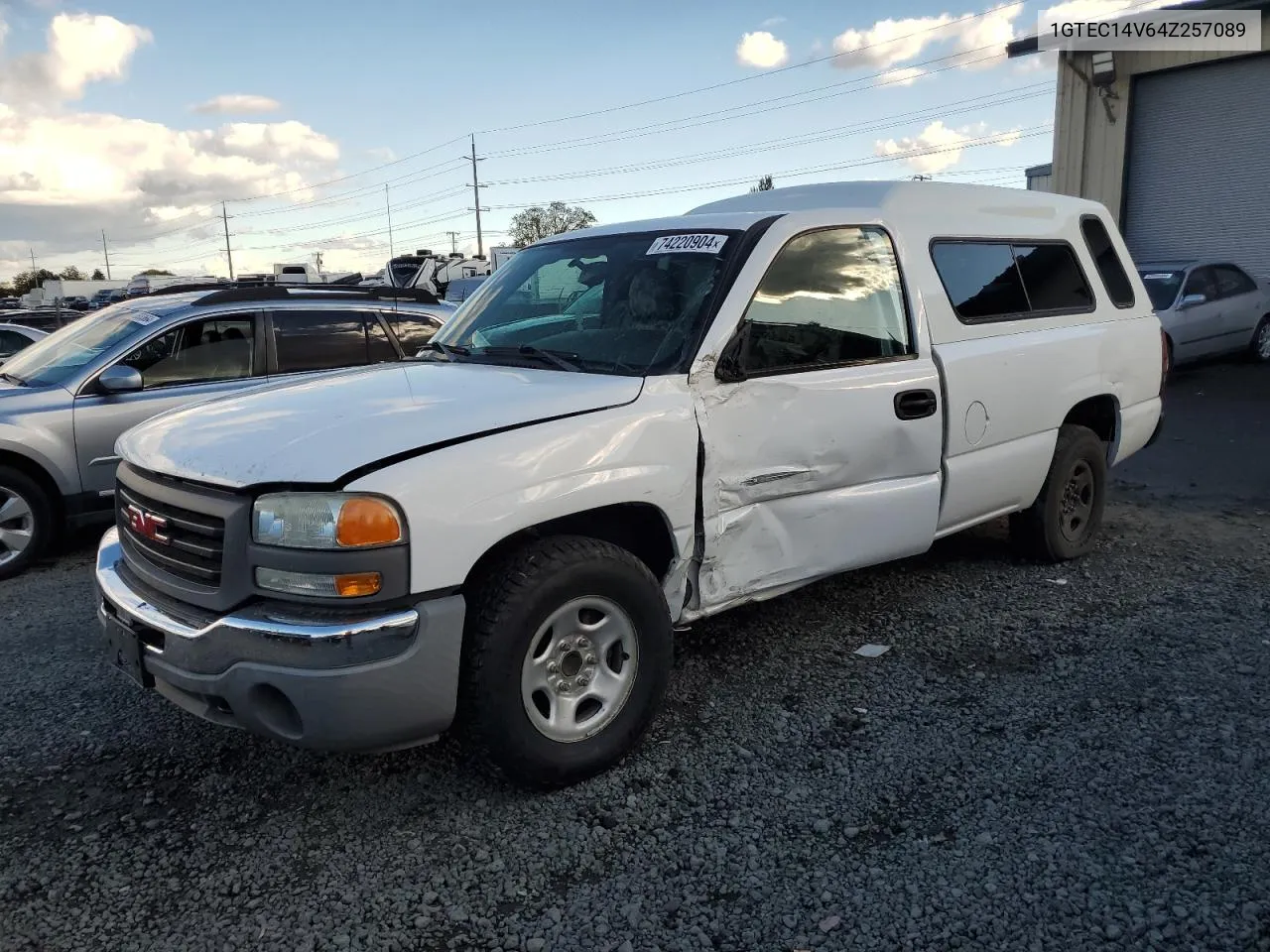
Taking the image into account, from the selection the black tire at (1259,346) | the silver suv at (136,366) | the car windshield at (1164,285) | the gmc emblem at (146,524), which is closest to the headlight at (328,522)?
the gmc emblem at (146,524)

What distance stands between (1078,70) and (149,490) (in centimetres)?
1753

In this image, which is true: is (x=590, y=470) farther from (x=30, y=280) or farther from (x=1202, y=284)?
(x=30, y=280)

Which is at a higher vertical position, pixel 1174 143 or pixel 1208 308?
pixel 1174 143

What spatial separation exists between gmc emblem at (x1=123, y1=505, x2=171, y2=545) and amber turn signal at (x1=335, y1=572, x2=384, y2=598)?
2.45 feet

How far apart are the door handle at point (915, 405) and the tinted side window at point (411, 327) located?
13.7 feet

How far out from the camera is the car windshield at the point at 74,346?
6231 mm

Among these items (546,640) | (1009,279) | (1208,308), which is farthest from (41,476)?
(1208,308)

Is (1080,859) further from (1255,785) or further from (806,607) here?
(806,607)

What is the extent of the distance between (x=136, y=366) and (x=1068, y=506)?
224 inches

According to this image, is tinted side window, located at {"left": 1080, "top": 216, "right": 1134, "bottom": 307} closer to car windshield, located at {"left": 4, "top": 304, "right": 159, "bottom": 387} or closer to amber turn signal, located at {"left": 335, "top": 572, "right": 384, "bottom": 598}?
amber turn signal, located at {"left": 335, "top": 572, "right": 384, "bottom": 598}

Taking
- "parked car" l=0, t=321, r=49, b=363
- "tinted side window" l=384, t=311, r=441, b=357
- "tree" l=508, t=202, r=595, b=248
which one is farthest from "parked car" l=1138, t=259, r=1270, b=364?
"tree" l=508, t=202, r=595, b=248

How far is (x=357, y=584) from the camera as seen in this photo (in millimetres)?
2715

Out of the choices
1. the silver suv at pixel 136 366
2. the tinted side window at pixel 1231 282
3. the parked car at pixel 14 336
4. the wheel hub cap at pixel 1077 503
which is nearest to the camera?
the wheel hub cap at pixel 1077 503

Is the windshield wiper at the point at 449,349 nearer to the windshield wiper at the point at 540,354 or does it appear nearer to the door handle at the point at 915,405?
the windshield wiper at the point at 540,354
